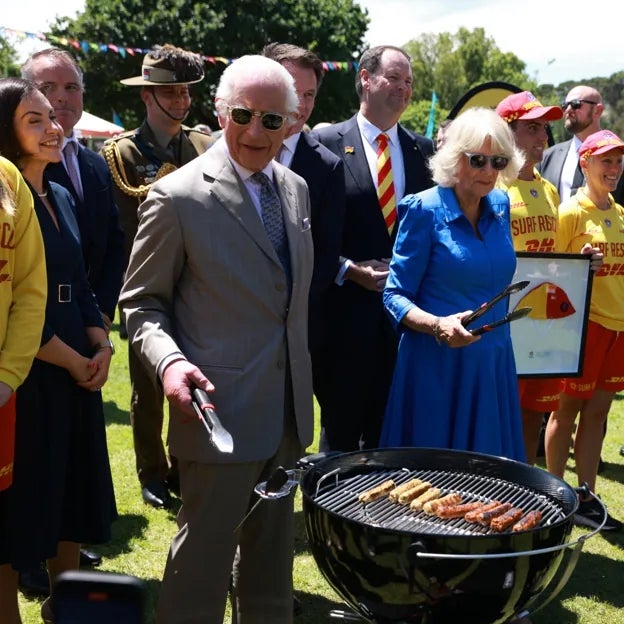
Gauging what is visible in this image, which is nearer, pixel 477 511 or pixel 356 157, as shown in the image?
pixel 477 511

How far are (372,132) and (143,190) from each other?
1.27m

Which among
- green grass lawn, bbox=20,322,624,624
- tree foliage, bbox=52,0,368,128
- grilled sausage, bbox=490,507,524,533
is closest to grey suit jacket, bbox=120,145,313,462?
grilled sausage, bbox=490,507,524,533

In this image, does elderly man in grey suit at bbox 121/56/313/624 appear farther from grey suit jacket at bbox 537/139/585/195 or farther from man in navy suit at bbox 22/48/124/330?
grey suit jacket at bbox 537/139/585/195

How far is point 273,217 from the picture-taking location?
300 centimetres

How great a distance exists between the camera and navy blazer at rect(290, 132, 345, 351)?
13.1ft

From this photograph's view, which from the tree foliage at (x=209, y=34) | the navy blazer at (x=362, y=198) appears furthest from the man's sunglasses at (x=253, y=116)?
the tree foliage at (x=209, y=34)

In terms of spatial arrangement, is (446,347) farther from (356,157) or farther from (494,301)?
(356,157)

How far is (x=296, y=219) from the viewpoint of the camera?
3.06 metres

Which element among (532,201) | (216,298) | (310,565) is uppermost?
(532,201)

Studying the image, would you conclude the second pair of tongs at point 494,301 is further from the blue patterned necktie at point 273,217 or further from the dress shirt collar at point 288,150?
the dress shirt collar at point 288,150

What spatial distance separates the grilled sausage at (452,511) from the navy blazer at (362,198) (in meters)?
1.97

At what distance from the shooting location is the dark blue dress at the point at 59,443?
3.32 meters

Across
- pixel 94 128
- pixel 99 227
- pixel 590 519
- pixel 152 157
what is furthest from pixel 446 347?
pixel 94 128

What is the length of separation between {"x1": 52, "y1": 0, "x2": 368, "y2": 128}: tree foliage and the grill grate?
2994 cm
